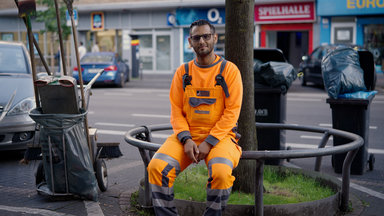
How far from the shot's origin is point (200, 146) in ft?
12.1

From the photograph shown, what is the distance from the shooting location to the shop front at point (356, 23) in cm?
2523

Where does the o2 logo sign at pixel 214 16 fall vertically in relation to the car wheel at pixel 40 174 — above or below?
above

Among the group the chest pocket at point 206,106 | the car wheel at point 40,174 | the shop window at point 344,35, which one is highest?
the shop window at point 344,35

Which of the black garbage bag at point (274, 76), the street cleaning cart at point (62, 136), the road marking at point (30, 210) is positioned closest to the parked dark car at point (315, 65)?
the black garbage bag at point (274, 76)

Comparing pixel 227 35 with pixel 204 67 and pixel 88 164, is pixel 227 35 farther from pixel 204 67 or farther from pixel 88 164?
pixel 88 164

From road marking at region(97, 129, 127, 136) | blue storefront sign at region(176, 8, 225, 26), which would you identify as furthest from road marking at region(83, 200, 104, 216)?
blue storefront sign at region(176, 8, 225, 26)

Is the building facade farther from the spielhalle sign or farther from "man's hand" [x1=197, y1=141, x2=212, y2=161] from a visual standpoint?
"man's hand" [x1=197, y1=141, x2=212, y2=161]

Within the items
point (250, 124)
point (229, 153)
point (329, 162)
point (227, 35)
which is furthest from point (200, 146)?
point (329, 162)

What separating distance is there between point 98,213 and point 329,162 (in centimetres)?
367

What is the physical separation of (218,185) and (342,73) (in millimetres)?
3399

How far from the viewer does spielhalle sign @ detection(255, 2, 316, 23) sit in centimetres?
2705

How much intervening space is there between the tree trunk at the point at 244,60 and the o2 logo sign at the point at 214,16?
84.4 ft

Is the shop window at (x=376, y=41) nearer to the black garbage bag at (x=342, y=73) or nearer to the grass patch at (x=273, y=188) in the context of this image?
the black garbage bag at (x=342, y=73)

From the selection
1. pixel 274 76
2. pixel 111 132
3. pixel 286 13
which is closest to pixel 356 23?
pixel 286 13
